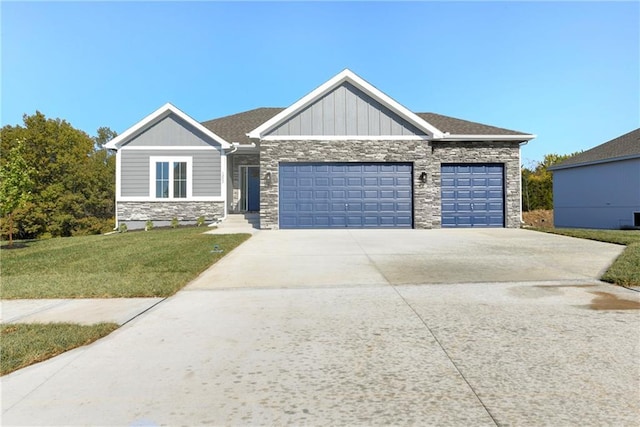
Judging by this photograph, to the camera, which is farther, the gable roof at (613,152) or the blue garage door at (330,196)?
the gable roof at (613,152)

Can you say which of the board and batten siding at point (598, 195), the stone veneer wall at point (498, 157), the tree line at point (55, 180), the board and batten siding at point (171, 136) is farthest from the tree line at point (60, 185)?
the stone veneer wall at point (498, 157)

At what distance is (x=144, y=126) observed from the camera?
17.7 meters

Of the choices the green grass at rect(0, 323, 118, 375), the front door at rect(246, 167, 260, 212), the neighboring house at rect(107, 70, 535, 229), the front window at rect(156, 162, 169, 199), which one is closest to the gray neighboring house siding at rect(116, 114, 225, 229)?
the front window at rect(156, 162, 169, 199)

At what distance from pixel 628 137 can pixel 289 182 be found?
2209 cm

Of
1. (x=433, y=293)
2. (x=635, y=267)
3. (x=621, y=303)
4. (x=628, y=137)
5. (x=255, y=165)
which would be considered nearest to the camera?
(x=621, y=303)

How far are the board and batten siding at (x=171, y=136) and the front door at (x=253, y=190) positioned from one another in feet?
8.83

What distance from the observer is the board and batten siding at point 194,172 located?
58.6 ft

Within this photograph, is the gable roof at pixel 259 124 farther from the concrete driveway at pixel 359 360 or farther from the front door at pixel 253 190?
the concrete driveway at pixel 359 360

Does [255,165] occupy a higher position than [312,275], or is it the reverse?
[255,165]

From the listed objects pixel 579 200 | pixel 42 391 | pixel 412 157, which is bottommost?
pixel 42 391

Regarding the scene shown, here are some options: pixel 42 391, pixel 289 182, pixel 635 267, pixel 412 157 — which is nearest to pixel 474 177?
pixel 412 157

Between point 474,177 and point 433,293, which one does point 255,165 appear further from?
point 433,293

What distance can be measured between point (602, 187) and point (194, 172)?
77.8ft

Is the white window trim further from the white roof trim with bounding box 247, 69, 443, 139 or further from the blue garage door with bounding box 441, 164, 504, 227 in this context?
the blue garage door with bounding box 441, 164, 504, 227
